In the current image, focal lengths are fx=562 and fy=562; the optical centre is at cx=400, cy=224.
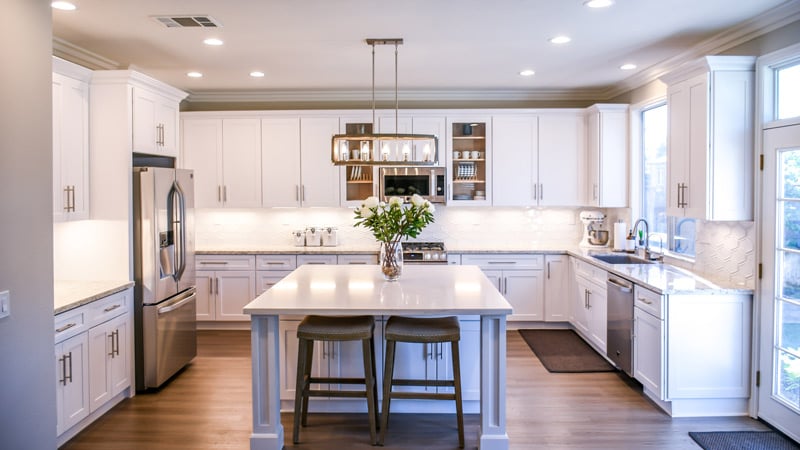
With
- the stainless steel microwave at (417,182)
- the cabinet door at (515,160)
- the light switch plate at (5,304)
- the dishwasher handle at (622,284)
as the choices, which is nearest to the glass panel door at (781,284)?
the dishwasher handle at (622,284)

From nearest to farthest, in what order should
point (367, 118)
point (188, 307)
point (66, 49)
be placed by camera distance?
point (66, 49) → point (188, 307) → point (367, 118)

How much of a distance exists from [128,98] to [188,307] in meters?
1.75

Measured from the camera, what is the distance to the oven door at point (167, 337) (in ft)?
13.8

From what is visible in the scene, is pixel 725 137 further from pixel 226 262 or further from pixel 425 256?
pixel 226 262

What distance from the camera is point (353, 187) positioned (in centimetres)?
634

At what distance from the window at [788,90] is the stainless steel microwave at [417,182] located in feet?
11.0

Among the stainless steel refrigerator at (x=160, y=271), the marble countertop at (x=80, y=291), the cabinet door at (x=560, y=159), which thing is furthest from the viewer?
the cabinet door at (x=560, y=159)

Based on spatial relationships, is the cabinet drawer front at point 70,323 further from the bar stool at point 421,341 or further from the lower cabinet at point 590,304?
the lower cabinet at point 590,304

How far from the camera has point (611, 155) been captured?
5867 mm

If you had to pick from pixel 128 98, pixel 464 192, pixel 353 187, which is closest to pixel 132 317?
pixel 128 98

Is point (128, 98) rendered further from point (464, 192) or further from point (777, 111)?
point (777, 111)

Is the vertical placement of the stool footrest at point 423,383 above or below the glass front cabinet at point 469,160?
below

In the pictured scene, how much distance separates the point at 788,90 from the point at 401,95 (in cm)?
387

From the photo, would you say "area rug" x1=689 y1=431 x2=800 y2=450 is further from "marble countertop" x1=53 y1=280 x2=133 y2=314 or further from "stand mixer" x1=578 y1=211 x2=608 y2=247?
"marble countertop" x1=53 y1=280 x2=133 y2=314
